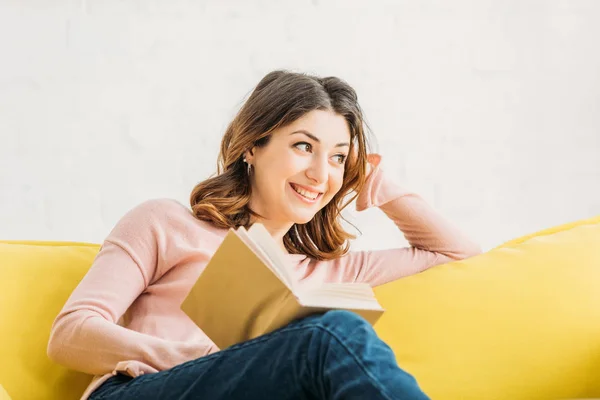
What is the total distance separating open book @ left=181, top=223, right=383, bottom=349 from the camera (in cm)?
117

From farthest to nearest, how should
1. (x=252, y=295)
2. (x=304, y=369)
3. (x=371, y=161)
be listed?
(x=371, y=161)
(x=252, y=295)
(x=304, y=369)

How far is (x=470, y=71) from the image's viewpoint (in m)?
2.35

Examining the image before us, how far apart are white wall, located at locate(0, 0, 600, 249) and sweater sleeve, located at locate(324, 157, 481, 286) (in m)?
0.35

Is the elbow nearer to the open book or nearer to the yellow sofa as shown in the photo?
the yellow sofa

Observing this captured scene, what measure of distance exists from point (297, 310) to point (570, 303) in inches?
26.6

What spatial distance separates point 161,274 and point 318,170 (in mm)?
395

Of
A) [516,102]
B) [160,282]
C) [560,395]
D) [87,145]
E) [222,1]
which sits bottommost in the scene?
[560,395]

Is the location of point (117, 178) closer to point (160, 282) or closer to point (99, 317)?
point (160, 282)

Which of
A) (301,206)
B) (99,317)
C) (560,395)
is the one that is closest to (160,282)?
(99,317)

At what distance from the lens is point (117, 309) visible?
1493mm

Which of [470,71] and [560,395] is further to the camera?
[470,71]

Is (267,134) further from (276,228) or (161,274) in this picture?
(161,274)

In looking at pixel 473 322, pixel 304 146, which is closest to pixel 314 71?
pixel 304 146

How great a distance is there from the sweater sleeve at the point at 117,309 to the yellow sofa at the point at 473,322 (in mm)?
152
